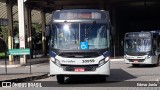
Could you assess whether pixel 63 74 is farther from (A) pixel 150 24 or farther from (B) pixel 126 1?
(A) pixel 150 24

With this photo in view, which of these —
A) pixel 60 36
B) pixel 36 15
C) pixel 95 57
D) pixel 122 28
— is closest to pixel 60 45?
pixel 60 36

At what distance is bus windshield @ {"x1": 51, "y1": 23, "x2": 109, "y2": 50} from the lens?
17125 millimetres

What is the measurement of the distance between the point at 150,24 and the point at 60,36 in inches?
2401

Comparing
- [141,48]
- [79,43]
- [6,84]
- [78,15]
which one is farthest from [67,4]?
[79,43]

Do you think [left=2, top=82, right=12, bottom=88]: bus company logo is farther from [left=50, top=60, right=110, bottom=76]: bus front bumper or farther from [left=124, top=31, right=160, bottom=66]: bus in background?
[left=124, top=31, right=160, bottom=66]: bus in background

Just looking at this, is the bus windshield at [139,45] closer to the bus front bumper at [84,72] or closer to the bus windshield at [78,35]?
the bus windshield at [78,35]

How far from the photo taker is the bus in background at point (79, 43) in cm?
1689

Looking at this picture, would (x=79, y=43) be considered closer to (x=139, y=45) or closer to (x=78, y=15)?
(x=78, y=15)

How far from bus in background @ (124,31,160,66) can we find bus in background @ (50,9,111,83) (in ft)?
41.3

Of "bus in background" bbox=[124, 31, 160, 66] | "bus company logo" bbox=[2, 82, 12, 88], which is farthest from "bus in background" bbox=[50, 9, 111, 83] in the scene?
"bus in background" bbox=[124, 31, 160, 66]

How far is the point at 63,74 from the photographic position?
17.0 meters

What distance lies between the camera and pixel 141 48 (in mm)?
30109

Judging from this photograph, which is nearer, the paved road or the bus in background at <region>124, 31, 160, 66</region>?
the paved road

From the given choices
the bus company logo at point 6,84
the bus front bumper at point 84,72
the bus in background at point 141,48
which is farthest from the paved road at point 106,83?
the bus in background at point 141,48
